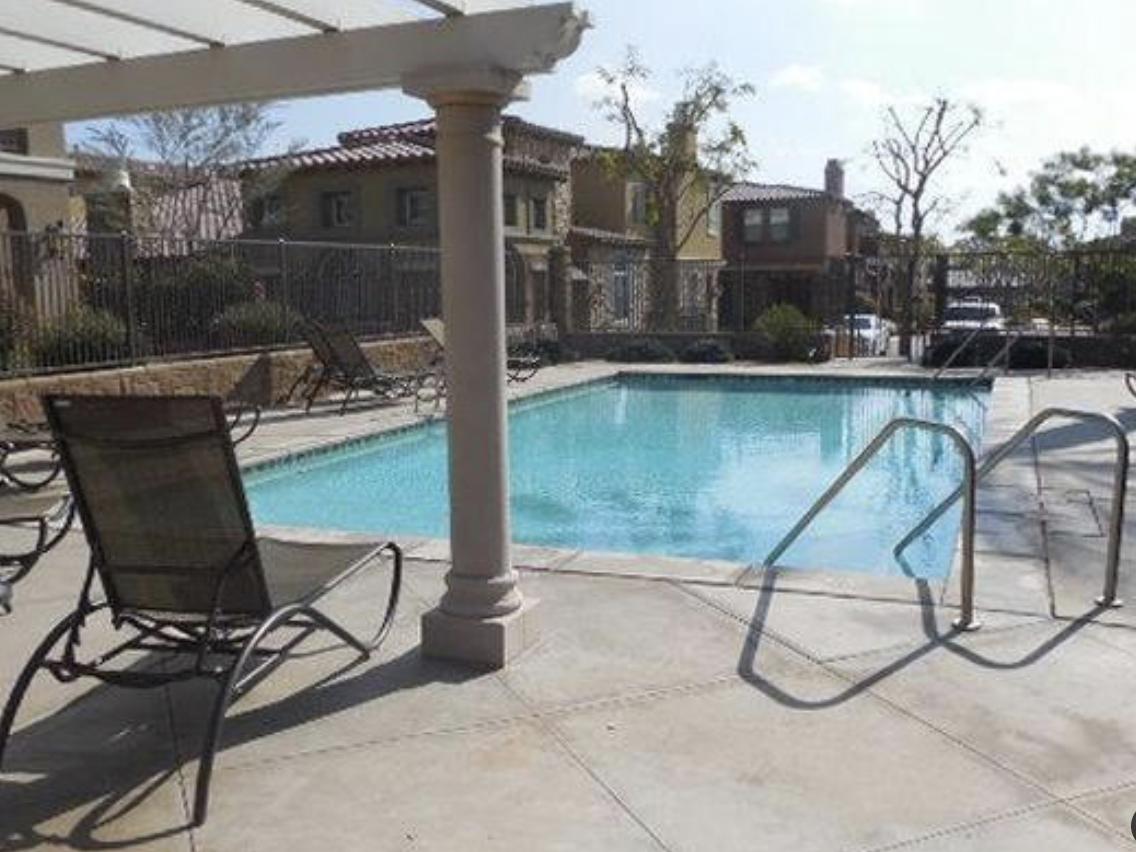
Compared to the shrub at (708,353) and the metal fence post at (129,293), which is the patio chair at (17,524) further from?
the shrub at (708,353)

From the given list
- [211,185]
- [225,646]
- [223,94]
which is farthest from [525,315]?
[225,646]

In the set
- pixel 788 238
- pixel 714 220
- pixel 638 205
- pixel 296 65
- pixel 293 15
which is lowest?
pixel 296 65

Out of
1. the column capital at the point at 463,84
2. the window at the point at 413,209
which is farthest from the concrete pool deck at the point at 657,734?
the window at the point at 413,209

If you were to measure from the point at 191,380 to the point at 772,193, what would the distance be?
34.3 metres

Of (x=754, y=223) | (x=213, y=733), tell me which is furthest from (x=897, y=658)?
(x=754, y=223)

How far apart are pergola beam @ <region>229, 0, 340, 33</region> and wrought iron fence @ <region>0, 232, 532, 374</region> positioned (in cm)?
496

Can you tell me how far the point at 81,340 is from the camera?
40.8ft

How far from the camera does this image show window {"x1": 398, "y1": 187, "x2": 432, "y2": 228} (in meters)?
28.1

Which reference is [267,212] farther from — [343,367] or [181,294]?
[343,367]

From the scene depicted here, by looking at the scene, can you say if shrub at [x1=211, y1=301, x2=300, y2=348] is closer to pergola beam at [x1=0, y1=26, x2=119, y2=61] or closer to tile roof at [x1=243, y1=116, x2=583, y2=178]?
pergola beam at [x1=0, y1=26, x2=119, y2=61]

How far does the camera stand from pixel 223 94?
5027 millimetres

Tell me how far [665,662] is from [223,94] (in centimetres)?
321

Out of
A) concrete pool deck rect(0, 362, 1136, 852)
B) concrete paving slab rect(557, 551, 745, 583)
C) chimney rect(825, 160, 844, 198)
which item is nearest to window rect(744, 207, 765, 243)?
chimney rect(825, 160, 844, 198)

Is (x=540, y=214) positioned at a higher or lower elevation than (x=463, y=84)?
higher
